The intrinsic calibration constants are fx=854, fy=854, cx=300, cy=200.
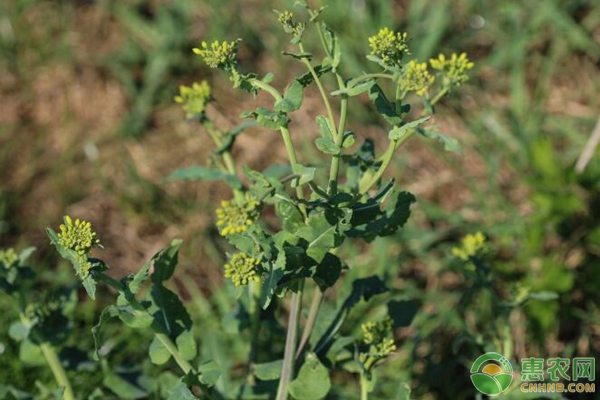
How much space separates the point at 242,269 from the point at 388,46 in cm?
52

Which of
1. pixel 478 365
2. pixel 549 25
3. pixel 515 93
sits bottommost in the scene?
pixel 478 365

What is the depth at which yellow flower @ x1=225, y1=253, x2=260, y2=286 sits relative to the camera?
5.50ft

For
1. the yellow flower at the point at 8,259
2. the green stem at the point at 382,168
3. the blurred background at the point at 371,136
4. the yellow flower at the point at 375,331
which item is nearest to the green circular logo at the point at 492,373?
the yellow flower at the point at 375,331

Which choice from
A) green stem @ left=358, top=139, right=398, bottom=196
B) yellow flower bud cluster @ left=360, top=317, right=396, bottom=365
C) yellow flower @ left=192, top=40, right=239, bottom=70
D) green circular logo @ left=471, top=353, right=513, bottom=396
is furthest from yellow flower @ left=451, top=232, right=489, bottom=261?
yellow flower @ left=192, top=40, right=239, bottom=70

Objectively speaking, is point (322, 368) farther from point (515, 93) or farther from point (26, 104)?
point (26, 104)

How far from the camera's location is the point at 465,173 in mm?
3551

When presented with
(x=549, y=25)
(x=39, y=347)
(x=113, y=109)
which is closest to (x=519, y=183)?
(x=549, y=25)

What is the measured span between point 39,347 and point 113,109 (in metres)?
1.94

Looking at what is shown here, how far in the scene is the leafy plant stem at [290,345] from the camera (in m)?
1.85

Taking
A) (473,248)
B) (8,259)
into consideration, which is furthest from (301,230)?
(8,259)

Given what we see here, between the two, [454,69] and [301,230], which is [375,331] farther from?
[454,69]

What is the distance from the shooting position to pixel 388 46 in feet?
5.49

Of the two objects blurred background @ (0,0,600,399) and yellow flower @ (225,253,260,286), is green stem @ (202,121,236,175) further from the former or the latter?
blurred background @ (0,0,600,399)

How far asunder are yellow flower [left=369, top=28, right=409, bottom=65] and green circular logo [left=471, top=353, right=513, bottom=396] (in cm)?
95
